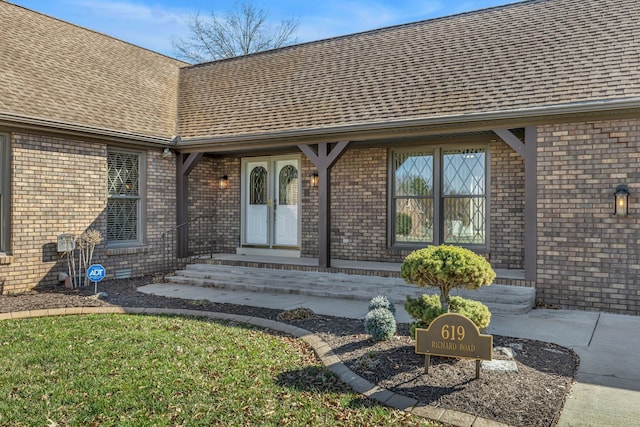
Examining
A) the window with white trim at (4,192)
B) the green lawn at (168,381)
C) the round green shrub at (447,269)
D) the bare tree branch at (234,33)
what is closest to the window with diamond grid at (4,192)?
the window with white trim at (4,192)

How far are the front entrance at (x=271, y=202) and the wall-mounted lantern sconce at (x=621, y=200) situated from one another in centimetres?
625

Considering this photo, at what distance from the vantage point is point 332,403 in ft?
11.3

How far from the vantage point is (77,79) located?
31.5ft

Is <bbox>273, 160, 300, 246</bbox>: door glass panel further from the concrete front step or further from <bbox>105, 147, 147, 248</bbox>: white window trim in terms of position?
<bbox>105, 147, 147, 248</bbox>: white window trim

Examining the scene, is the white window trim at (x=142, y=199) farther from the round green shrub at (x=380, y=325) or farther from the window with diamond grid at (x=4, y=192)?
the round green shrub at (x=380, y=325)

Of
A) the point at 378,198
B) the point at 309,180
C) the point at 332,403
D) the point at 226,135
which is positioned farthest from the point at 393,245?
the point at 332,403

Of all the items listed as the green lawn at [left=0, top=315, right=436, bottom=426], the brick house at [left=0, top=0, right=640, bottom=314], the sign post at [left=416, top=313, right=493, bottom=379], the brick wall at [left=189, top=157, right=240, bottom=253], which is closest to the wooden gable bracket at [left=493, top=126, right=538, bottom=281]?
the brick house at [left=0, top=0, right=640, bottom=314]

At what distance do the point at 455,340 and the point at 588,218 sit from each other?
4.19 meters

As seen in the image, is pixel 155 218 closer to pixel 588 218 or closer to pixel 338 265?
pixel 338 265

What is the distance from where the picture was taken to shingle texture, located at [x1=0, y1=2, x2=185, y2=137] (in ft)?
27.3

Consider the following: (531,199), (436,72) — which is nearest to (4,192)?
(436,72)

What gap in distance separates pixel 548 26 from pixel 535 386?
7327 mm

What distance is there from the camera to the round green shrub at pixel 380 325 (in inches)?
190

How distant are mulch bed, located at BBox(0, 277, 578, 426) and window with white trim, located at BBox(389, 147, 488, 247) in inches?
150
